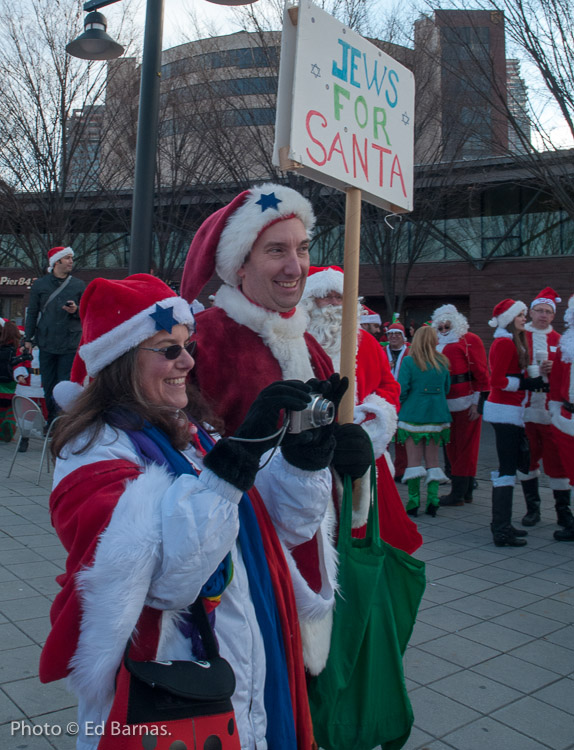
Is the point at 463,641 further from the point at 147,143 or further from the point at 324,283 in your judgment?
the point at 147,143

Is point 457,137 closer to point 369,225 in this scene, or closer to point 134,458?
point 369,225

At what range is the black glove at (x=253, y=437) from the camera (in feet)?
4.92

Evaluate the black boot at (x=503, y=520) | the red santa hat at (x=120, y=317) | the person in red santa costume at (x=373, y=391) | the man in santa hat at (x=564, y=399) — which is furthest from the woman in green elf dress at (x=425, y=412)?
the red santa hat at (x=120, y=317)

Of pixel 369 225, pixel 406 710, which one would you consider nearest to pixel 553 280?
pixel 369 225

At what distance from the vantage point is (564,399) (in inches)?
224

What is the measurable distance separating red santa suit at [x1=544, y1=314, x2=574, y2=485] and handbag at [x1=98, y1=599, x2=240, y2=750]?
480cm

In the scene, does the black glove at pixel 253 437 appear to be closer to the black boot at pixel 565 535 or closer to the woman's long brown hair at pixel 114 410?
the woman's long brown hair at pixel 114 410

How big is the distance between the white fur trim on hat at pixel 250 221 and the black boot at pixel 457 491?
5472 millimetres

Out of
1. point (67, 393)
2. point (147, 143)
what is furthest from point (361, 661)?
point (147, 143)

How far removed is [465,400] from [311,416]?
603 cm

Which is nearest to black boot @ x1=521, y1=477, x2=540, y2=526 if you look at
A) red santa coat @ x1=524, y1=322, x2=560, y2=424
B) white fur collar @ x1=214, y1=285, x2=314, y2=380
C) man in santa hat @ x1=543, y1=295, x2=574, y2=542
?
red santa coat @ x1=524, y1=322, x2=560, y2=424

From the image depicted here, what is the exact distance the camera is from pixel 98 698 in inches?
58.5

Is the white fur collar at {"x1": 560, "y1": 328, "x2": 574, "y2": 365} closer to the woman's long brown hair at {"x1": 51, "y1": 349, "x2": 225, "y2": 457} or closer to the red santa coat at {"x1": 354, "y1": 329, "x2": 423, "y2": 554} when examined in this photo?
the red santa coat at {"x1": 354, "y1": 329, "x2": 423, "y2": 554}

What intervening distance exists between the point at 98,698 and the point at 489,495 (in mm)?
7072
